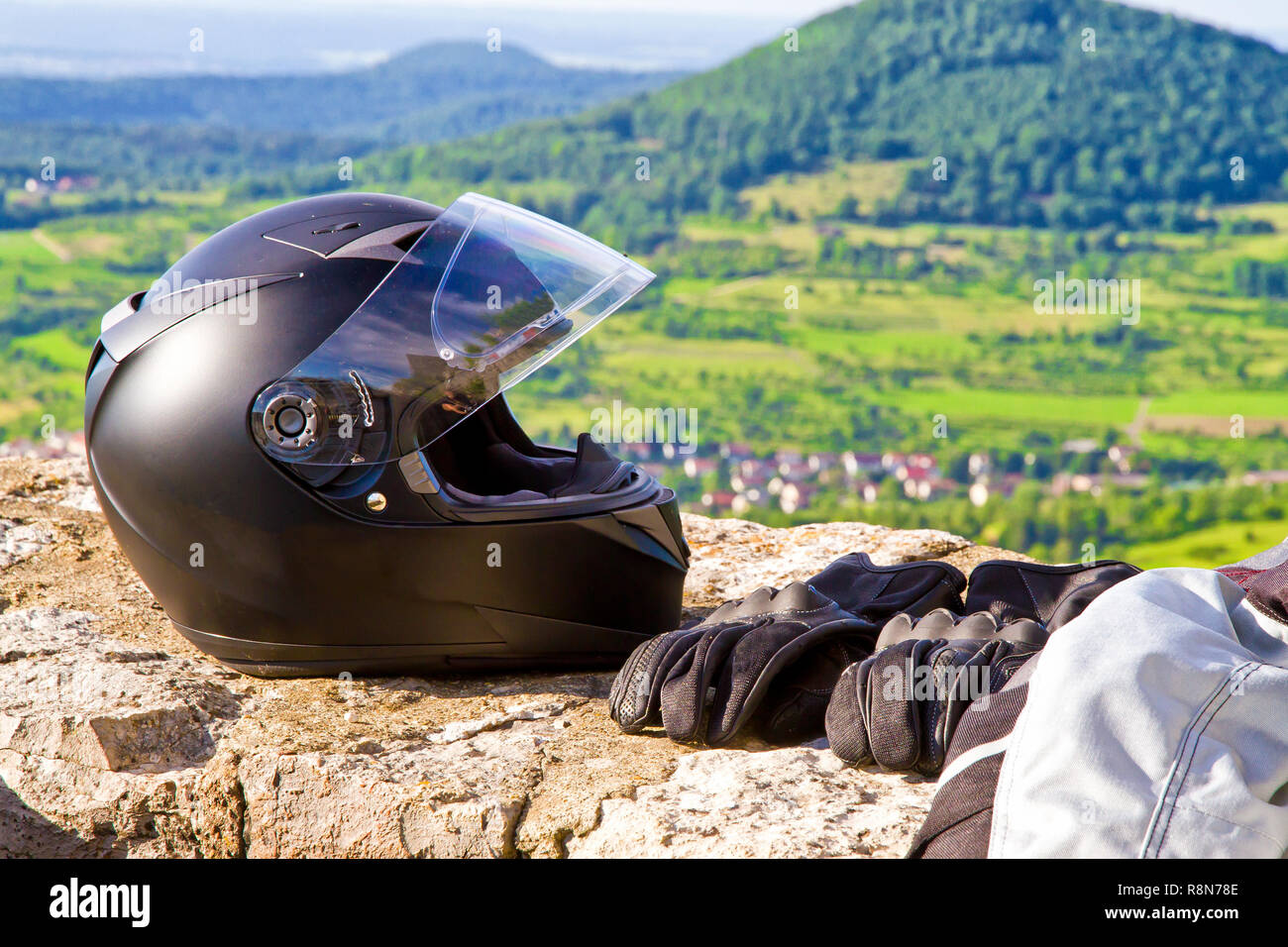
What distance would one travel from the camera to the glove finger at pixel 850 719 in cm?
212

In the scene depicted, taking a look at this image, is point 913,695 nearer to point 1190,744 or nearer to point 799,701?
point 799,701

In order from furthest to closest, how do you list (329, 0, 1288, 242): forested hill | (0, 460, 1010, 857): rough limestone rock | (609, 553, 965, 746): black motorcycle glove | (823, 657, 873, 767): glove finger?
(329, 0, 1288, 242): forested hill → (609, 553, 965, 746): black motorcycle glove → (823, 657, 873, 767): glove finger → (0, 460, 1010, 857): rough limestone rock

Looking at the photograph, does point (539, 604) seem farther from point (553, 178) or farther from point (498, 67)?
point (498, 67)

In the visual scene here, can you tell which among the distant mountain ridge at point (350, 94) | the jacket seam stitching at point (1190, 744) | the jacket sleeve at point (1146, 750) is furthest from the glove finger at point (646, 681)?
the distant mountain ridge at point (350, 94)

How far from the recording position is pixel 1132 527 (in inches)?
1007

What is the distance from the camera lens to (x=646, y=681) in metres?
2.34

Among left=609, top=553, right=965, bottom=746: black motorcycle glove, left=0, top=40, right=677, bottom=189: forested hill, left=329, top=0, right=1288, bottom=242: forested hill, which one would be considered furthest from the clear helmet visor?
left=329, top=0, right=1288, bottom=242: forested hill

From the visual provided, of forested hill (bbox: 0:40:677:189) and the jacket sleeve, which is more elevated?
forested hill (bbox: 0:40:677:189)

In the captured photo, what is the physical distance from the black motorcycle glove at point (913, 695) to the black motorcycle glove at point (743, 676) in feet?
0.38

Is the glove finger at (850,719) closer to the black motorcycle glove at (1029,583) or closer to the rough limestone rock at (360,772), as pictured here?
the rough limestone rock at (360,772)

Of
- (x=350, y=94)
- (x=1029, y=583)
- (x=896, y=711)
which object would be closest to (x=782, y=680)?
(x=896, y=711)

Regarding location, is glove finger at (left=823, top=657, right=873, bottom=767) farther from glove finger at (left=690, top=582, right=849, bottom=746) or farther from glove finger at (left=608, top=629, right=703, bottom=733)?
glove finger at (left=608, top=629, right=703, bottom=733)

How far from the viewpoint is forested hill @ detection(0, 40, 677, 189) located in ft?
153

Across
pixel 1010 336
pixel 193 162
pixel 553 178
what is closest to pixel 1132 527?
pixel 1010 336
